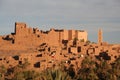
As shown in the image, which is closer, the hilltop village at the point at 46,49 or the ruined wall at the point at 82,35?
the hilltop village at the point at 46,49

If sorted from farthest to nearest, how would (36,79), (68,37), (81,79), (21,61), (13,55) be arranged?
(68,37)
(13,55)
(21,61)
(81,79)
(36,79)

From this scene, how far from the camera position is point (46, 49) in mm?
41031

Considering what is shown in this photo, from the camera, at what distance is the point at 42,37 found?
4341cm

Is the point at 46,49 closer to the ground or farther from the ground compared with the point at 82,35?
closer to the ground

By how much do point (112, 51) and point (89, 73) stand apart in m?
10.1

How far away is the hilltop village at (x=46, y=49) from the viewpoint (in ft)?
124

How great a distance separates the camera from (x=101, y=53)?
41.8 m

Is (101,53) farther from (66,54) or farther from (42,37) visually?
(42,37)

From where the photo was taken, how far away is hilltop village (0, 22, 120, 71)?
3775cm

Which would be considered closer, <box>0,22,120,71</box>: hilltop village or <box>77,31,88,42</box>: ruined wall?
<box>0,22,120,71</box>: hilltop village

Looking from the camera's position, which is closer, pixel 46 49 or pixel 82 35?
pixel 46 49

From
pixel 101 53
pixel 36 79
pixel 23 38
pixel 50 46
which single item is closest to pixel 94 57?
pixel 101 53

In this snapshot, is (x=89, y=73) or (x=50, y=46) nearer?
(x=89, y=73)

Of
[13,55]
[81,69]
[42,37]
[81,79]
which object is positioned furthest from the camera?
[42,37]
